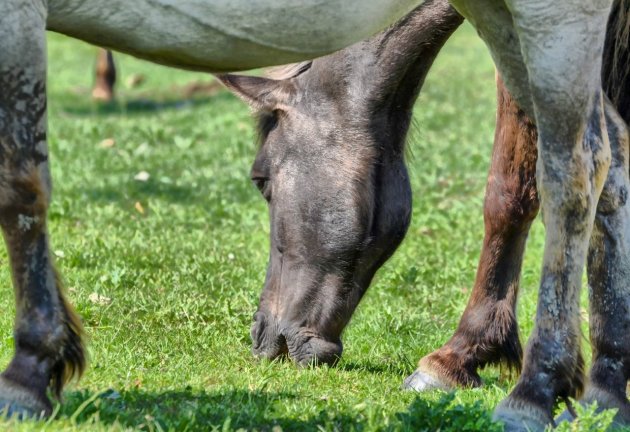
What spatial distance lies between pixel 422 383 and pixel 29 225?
2.38m

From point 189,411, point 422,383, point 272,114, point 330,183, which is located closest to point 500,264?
point 422,383

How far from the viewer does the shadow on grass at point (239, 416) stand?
4.00 m

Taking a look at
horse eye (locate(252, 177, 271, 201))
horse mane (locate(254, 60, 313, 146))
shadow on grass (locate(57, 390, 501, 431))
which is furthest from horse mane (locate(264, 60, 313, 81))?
shadow on grass (locate(57, 390, 501, 431))

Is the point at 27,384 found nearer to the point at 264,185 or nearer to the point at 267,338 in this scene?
the point at 267,338

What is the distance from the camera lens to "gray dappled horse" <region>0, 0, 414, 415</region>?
147 inches

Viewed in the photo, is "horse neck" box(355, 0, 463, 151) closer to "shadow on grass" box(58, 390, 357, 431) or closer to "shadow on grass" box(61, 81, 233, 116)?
"shadow on grass" box(58, 390, 357, 431)

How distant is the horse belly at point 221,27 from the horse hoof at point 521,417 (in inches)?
56.6

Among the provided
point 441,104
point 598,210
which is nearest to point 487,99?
point 441,104

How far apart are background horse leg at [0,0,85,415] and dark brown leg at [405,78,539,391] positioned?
7.75ft

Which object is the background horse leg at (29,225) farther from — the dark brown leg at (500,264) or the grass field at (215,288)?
the dark brown leg at (500,264)

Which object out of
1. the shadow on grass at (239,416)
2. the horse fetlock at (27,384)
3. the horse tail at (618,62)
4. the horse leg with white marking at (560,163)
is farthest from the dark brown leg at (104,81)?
the horse fetlock at (27,384)

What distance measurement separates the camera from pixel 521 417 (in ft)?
14.2

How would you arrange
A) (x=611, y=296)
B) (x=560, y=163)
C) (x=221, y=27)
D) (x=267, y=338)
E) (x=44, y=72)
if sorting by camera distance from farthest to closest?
(x=267, y=338) < (x=611, y=296) < (x=560, y=163) < (x=221, y=27) < (x=44, y=72)

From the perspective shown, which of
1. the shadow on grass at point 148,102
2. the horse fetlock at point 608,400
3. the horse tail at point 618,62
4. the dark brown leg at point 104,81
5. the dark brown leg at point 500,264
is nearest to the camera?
the horse fetlock at point 608,400
